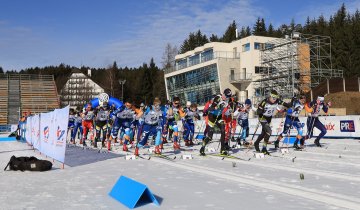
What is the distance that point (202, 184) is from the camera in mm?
7824

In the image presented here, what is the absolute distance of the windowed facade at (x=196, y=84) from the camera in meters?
66.8

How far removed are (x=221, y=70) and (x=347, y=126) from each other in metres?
43.0

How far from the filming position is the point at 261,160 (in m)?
12.2

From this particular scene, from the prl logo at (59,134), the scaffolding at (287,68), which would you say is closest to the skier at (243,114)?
the prl logo at (59,134)

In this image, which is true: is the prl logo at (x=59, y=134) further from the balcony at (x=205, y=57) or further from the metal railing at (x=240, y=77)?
the balcony at (x=205, y=57)

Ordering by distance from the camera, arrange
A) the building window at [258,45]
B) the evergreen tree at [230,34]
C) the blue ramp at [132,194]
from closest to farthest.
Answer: the blue ramp at [132,194], the building window at [258,45], the evergreen tree at [230,34]

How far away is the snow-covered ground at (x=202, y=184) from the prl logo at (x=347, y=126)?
429 inches

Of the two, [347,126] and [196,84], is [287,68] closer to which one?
[196,84]

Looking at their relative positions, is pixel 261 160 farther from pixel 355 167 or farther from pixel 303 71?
pixel 303 71

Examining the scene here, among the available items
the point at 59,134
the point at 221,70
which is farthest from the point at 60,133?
the point at 221,70

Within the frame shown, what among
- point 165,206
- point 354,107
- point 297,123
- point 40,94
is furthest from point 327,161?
point 40,94

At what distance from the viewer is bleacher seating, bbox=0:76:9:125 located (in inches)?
2486

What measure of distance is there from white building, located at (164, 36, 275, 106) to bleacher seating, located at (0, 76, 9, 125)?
102ft

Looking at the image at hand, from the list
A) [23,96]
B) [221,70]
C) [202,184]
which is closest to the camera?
[202,184]
